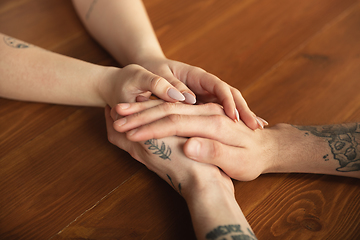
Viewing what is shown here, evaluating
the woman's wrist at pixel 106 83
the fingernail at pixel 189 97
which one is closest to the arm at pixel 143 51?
the fingernail at pixel 189 97

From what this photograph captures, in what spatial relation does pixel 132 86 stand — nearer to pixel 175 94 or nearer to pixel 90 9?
pixel 175 94

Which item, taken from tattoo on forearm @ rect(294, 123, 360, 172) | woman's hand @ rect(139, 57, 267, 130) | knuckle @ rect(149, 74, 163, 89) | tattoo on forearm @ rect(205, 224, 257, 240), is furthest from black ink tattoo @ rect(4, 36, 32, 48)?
tattoo on forearm @ rect(294, 123, 360, 172)

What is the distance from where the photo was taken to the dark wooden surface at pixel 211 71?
0.71 metres

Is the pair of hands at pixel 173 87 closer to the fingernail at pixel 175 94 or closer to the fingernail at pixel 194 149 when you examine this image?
the fingernail at pixel 175 94

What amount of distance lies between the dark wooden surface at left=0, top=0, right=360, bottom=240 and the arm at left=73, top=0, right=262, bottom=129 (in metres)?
0.09

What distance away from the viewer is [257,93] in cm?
97

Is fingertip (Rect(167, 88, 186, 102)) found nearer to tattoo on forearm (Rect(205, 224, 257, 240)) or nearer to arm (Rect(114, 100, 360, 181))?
arm (Rect(114, 100, 360, 181))

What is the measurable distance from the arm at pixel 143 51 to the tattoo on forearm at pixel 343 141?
0.70 feet

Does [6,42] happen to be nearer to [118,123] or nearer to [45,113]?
[45,113]

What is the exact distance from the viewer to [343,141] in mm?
813

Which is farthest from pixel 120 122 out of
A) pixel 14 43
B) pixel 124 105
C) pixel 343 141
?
pixel 343 141

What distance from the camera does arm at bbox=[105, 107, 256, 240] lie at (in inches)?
24.3

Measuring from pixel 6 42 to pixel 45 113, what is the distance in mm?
281

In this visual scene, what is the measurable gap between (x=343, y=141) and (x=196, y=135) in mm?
458
